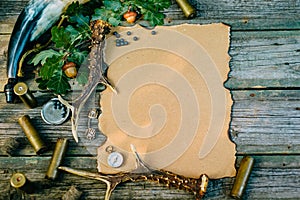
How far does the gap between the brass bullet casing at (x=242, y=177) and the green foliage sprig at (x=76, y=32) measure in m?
0.63

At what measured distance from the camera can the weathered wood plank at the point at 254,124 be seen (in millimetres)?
1985

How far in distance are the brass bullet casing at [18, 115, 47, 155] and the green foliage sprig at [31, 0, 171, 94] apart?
0.47 feet

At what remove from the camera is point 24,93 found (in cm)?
196

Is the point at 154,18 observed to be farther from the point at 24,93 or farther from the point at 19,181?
the point at 19,181

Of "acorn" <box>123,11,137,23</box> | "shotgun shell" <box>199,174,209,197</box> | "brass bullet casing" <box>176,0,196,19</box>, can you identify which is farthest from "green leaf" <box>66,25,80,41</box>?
"shotgun shell" <box>199,174,209,197</box>

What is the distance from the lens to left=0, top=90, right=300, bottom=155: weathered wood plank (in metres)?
1.99

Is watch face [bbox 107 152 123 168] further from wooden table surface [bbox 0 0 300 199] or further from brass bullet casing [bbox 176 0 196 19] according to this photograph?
brass bullet casing [bbox 176 0 196 19]

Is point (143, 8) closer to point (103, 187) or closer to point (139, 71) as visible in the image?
point (139, 71)

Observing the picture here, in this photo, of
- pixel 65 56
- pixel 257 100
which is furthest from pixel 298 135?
pixel 65 56

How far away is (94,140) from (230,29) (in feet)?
2.26

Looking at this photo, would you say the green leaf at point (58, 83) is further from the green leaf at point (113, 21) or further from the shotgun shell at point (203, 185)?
the shotgun shell at point (203, 185)

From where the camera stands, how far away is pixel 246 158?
193cm

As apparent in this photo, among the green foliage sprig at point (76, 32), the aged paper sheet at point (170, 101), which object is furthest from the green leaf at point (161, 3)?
the aged paper sheet at point (170, 101)

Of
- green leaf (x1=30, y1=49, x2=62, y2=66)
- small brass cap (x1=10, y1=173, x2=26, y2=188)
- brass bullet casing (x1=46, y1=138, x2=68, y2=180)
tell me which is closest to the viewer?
small brass cap (x1=10, y1=173, x2=26, y2=188)
